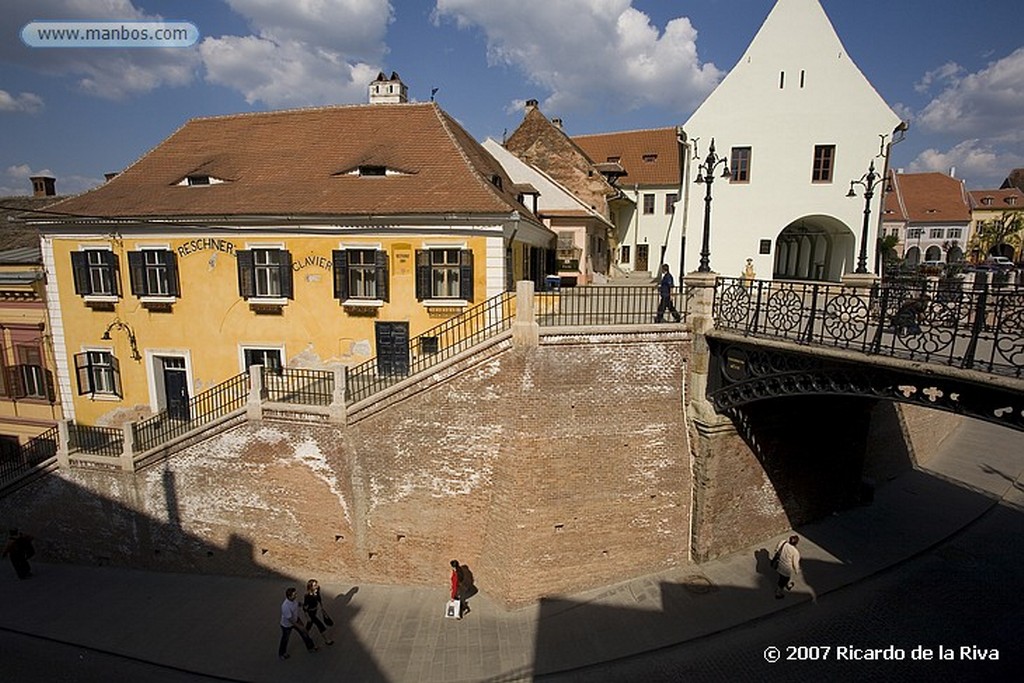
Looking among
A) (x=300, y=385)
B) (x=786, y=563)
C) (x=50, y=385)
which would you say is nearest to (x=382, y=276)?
(x=300, y=385)

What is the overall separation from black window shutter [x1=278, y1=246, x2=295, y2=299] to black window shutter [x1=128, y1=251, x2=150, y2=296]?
15.1 feet

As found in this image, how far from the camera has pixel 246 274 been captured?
15.2 m

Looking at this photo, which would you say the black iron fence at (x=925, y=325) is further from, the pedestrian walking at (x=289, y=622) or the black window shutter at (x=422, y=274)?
the pedestrian walking at (x=289, y=622)

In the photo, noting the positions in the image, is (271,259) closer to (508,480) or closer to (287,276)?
(287,276)

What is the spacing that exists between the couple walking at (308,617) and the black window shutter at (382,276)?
7563 mm

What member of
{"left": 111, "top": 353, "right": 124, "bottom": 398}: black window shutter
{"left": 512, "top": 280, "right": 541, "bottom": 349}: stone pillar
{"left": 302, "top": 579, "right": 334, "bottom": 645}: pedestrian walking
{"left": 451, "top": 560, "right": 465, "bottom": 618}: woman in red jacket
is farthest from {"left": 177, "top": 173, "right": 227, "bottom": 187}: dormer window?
{"left": 451, "top": 560, "right": 465, "bottom": 618}: woman in red jacket

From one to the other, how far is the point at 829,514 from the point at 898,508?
8.91ft

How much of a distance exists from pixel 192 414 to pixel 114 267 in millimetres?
5225

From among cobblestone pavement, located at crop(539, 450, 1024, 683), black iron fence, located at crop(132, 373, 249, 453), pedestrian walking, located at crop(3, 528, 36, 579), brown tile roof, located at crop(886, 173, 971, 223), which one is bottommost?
pedestrian walking, located at crop(3, 528, 36, 579)

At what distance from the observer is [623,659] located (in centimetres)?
1021

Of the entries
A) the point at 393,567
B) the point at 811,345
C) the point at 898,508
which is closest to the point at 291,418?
the point at 393,567

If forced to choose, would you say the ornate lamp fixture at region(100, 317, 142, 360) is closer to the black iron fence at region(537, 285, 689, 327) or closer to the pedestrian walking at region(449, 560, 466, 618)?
the pedestrian walking at region(449, 560, 466, 618)

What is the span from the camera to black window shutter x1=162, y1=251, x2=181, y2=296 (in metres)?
A: 15.5

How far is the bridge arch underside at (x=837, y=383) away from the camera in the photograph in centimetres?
747
